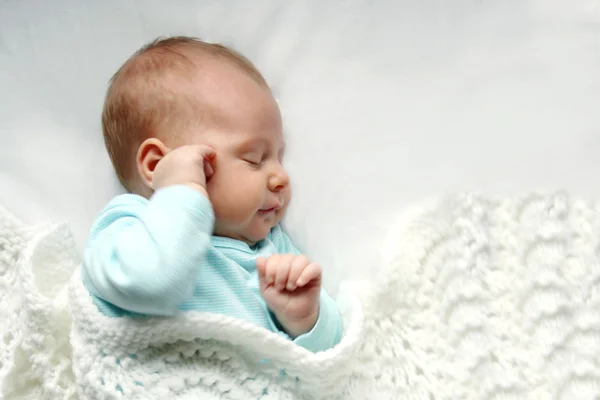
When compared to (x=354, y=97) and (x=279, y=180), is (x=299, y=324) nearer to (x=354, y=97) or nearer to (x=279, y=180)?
(x=279, y=180)

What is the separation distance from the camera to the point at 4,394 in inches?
35.4

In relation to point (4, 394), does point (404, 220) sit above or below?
above

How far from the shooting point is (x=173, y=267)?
764mm

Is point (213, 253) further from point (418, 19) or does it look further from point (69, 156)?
point (418, 19)

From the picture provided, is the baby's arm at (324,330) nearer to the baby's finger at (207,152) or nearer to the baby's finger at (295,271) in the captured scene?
the baby's finger at (295,271)

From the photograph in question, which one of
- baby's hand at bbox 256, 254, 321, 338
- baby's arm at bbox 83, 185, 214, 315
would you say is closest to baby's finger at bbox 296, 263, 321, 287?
baby's hand at bbox 256, 254, 321, 338

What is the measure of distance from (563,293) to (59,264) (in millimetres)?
761

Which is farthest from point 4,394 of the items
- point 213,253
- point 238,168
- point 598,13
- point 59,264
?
point 598,13

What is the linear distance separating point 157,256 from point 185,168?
5.6 inches

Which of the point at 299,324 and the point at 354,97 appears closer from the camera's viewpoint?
the point at 299,324

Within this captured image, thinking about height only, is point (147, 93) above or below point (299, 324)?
above

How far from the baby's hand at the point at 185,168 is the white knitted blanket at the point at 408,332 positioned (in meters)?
0.18

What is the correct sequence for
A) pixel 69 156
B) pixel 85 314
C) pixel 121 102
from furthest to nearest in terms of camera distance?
pixel 69 156, pixel 121 102, pixel 85 314

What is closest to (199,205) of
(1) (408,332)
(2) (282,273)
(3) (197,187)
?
(3) (197,187)
